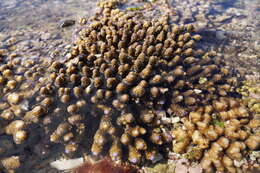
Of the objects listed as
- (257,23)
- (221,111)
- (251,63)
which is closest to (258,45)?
(251,63)

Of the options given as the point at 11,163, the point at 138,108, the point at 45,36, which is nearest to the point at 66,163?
the point at 11,163

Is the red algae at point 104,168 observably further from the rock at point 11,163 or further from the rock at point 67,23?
the rock at point 67,23

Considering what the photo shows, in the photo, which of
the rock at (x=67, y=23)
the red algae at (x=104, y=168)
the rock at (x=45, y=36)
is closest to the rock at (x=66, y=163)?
the red algae at (x=104, y=168)

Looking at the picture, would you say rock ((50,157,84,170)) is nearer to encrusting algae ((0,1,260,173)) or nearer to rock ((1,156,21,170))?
encrusting algae ((0,1,260,173))

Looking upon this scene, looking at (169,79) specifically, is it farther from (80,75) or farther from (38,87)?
(38,87)

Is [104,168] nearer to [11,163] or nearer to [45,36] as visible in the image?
[11,163]

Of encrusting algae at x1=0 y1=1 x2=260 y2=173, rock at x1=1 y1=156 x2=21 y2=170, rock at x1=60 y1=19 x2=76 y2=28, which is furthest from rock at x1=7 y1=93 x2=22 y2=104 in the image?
rock at x1=60 y1=19 x2=76 y2=28

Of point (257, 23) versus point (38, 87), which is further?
point (257, 23)
